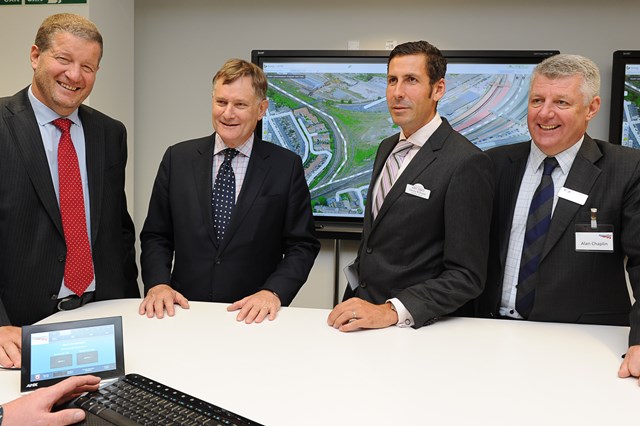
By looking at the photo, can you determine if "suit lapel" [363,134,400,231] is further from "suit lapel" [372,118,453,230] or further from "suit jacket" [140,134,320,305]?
"suit jacket" [140,134,320,305]

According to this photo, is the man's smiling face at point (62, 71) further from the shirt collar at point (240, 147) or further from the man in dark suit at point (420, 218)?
the man in dark suit at point (420, 218)

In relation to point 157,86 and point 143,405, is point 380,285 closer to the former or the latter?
point 143,405

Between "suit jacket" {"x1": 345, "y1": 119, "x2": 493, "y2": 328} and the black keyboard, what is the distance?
802 millimetres

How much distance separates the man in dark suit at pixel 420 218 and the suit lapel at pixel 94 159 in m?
0.98

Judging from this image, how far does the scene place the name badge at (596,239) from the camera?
1949mm

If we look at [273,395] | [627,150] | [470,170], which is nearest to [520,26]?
[627,150]

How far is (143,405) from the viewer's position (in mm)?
1212

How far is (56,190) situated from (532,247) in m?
1.71

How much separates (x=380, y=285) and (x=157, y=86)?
2.93 m

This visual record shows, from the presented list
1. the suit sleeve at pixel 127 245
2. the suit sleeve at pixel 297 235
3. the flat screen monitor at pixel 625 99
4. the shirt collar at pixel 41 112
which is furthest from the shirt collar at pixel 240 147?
the flat screen monitor at pixel 625 99

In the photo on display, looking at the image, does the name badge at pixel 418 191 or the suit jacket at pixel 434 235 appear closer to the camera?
the suit jacket at pixel 434 235

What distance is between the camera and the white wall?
12.5 feet

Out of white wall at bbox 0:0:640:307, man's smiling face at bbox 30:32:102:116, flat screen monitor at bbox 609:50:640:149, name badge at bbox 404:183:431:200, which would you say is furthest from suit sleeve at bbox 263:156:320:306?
flat screen monitor at bbox 609:50:640:149

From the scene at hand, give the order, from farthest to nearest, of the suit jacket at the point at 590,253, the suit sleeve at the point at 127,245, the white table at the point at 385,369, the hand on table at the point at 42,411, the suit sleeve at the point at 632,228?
1. the suit sleeve at the point at 127,245
2. the suit jacket at the point at 590,253
3. the suit sleeve at the point at 632,228
4. the white table at the point at 385,369
5. the hand on table at the point at 42,411
